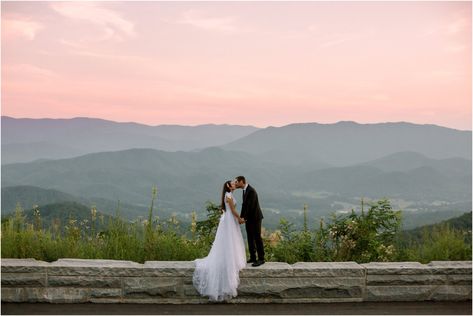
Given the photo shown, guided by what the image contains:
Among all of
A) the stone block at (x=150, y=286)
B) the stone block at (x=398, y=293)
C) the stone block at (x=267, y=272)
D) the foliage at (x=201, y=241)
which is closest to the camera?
the stone block at (x=150, y=286)

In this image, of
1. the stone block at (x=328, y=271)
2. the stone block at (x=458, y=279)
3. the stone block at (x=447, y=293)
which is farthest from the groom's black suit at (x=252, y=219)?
the stone block at (x=458, y=279)

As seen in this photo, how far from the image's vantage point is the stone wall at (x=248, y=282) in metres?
6.81

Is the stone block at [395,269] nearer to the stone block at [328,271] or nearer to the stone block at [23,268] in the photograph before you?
the stone block at [328,271]

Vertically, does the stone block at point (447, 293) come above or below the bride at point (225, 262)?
below

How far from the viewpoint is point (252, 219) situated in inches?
292

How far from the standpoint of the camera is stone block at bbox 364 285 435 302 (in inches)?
279

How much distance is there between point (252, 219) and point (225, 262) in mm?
743

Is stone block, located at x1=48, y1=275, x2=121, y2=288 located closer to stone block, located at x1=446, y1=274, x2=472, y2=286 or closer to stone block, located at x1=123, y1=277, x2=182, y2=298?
stone block, located at x1=123, y1=277, x2=182, y2=298

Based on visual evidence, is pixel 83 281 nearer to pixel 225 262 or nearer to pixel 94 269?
pixel 94 269

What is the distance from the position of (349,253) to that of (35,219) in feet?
16.6

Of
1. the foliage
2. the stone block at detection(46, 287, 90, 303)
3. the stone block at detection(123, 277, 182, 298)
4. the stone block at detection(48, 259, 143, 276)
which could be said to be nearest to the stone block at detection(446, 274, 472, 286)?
the foliage

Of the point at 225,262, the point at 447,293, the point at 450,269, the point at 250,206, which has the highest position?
the point at 250,206

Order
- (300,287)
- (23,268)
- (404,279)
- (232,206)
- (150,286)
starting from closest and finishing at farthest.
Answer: (23,268), (150,286), (300,287), (404,279), (232,206)

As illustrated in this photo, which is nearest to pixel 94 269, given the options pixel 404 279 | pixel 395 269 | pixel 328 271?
pixel 328 271
